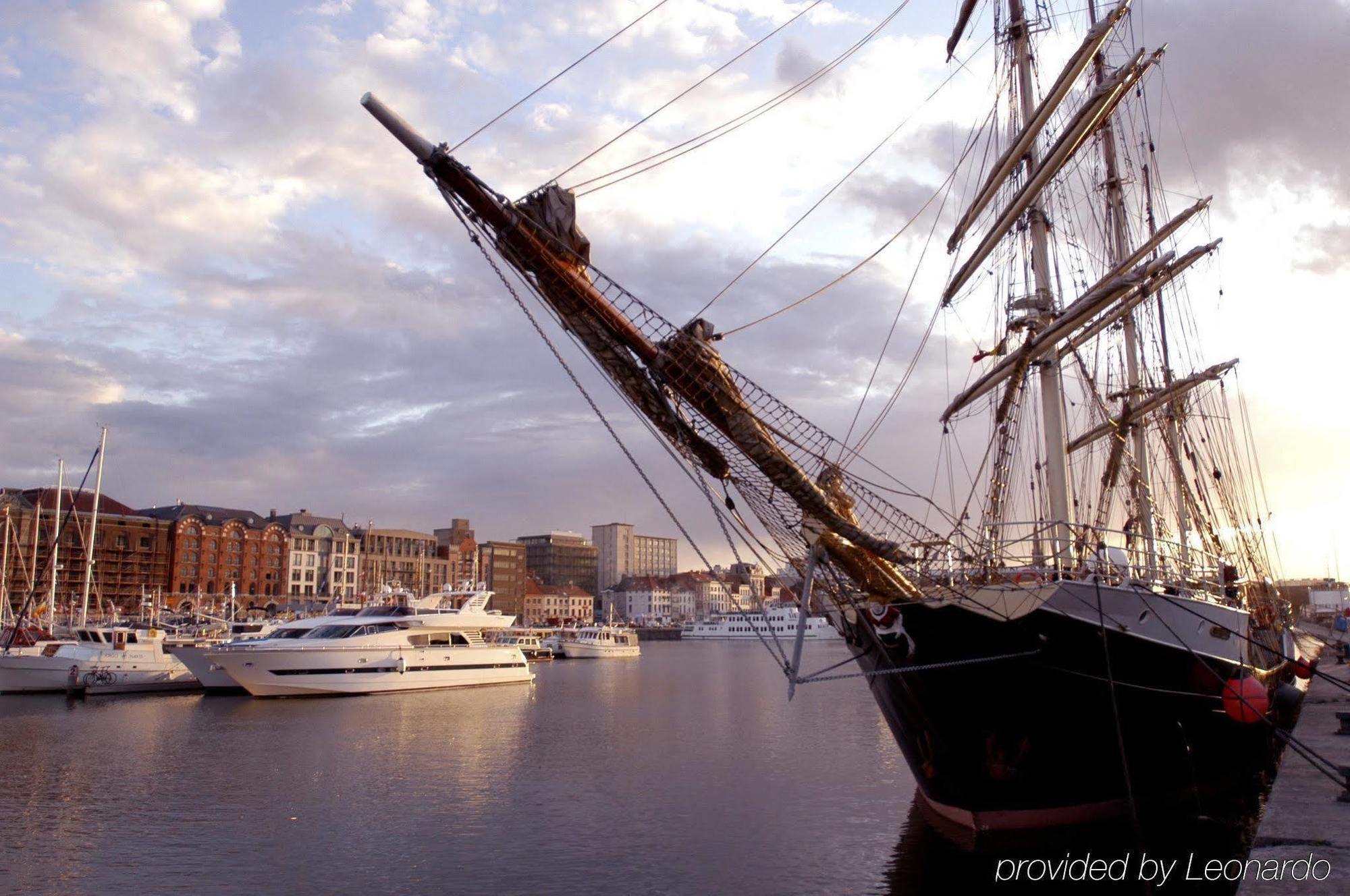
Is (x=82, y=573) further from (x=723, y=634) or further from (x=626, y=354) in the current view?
(x=626, y=354)

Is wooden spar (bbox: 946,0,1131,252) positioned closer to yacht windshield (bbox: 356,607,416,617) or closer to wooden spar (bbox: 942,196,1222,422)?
wooden spar (bbox: 942,196,1222,422)

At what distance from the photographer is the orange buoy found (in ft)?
52.2

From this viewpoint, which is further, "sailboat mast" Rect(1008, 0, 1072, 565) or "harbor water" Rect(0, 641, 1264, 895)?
"sailboat mast" Rect(1008, 0, 1072, 565)

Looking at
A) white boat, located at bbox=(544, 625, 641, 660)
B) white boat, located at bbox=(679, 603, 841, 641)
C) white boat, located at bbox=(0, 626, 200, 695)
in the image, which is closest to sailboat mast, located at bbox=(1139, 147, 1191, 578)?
white boat, located at bbox=(0, 626, 200, 695)

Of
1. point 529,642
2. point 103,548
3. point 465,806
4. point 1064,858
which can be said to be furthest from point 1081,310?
point 103,548

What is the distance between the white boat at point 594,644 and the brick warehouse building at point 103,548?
146 feet

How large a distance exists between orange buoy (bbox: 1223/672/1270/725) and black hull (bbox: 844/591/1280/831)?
0.53 m

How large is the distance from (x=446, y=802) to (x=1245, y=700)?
49.1ft

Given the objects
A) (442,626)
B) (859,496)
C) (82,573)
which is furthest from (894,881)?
(82,573)

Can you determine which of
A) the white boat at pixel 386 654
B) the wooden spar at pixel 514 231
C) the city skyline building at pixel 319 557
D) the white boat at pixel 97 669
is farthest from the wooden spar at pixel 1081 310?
the city skyline building at pixel 319 557

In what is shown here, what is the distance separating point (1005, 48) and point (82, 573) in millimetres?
109014

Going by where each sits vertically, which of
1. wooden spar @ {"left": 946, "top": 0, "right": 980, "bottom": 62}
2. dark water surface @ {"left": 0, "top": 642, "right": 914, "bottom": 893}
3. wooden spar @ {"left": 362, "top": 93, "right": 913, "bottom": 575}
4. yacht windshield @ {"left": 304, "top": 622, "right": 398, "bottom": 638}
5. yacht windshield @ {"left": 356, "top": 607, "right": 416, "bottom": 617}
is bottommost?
dark water surface @ {"left": 0, "top": 642, "right": 914, "bottom": 893}

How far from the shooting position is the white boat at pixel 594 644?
289 ft

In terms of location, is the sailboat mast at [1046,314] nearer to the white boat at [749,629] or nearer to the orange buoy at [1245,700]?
the orange buoy at [1245,700]
